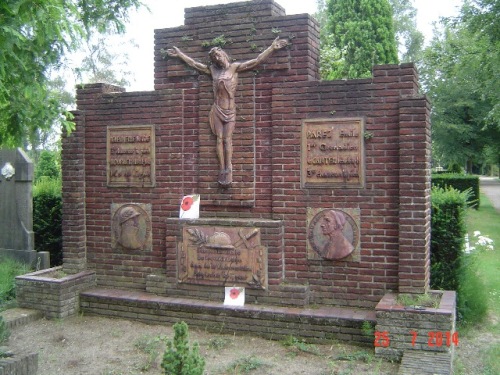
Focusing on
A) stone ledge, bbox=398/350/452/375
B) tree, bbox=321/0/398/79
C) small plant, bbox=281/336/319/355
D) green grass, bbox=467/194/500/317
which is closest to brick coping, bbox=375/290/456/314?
stone ledge, bbox=398/350/452/375

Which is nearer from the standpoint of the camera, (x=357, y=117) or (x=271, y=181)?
(x=357, y=117)

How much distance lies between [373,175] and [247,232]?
159cm

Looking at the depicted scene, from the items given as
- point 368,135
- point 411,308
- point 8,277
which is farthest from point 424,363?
point 8,277

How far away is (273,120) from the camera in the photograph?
6.49 m

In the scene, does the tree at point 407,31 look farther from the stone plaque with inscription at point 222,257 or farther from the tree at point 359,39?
the stone plaque with inscription at point 222,257

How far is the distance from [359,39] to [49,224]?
10610 millimetres

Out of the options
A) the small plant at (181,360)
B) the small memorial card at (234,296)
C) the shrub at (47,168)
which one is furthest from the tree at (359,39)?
the small plant at (181,360)

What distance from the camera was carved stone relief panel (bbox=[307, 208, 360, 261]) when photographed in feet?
20.3

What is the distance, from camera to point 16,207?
358 inches

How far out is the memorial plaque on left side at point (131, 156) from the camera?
709cm

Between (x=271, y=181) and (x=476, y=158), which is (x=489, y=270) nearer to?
(x=271, y=181)

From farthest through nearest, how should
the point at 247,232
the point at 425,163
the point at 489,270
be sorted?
the point at 489,270
the point at 247,232
the point at 425,163

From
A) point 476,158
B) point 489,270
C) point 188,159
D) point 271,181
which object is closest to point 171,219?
point 188,159

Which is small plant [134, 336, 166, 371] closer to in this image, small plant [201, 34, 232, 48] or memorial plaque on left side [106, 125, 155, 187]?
memorial plaque on left side [106, 125, 155, 187]
